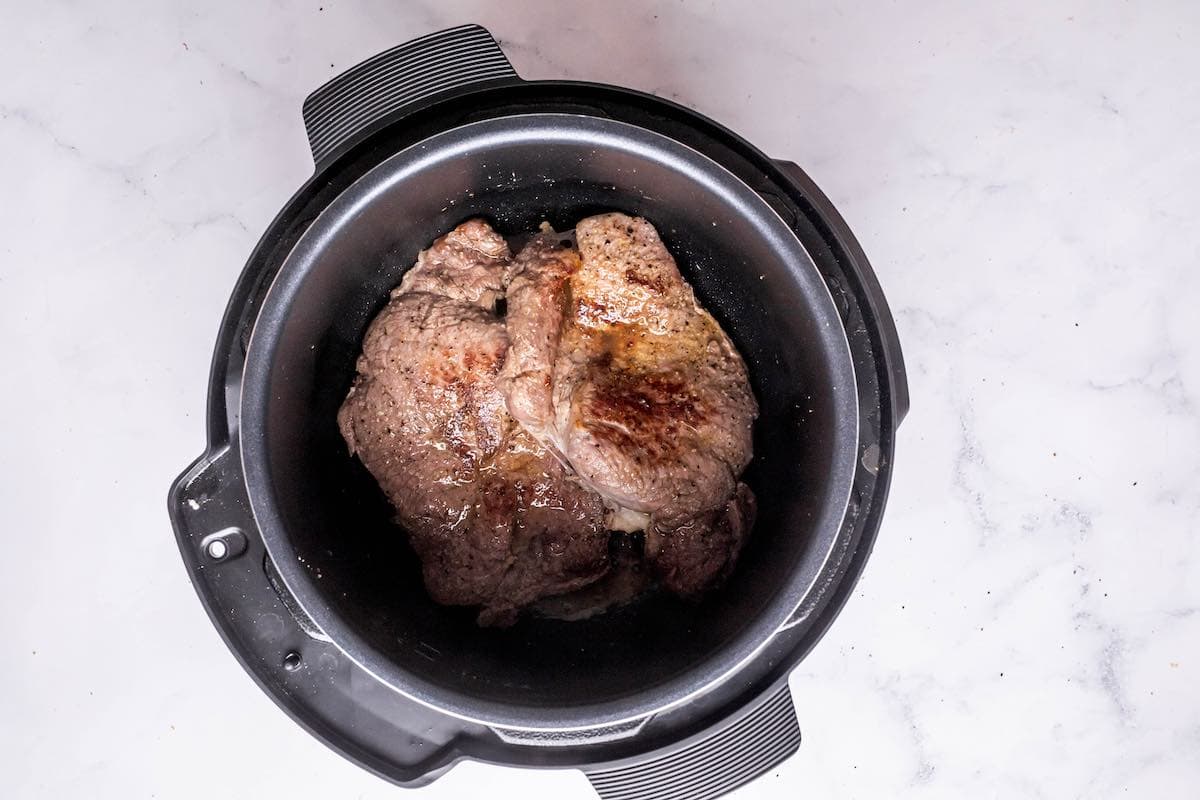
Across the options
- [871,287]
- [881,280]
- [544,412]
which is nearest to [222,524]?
[544,412]

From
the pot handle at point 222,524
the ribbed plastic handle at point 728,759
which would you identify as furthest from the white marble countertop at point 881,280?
the pot handle at point 222,524

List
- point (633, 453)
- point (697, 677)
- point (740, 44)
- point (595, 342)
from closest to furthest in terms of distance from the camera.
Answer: point (697, 677) → point (633, 453) → point (595, 342) → point (740, 44)

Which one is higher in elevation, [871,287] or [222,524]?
[871,287]

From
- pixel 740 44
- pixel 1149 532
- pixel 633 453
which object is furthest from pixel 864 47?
pixel 1149 532

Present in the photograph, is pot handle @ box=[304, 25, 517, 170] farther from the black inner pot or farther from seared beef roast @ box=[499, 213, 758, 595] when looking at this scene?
seared beef roast @ box=[499, 213, 758, 595]

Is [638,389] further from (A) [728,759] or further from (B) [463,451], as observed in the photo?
(A) [728,759]

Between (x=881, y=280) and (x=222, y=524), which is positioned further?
(x=881, y=280)

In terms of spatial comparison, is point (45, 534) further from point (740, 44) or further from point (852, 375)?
point (740, 44)
